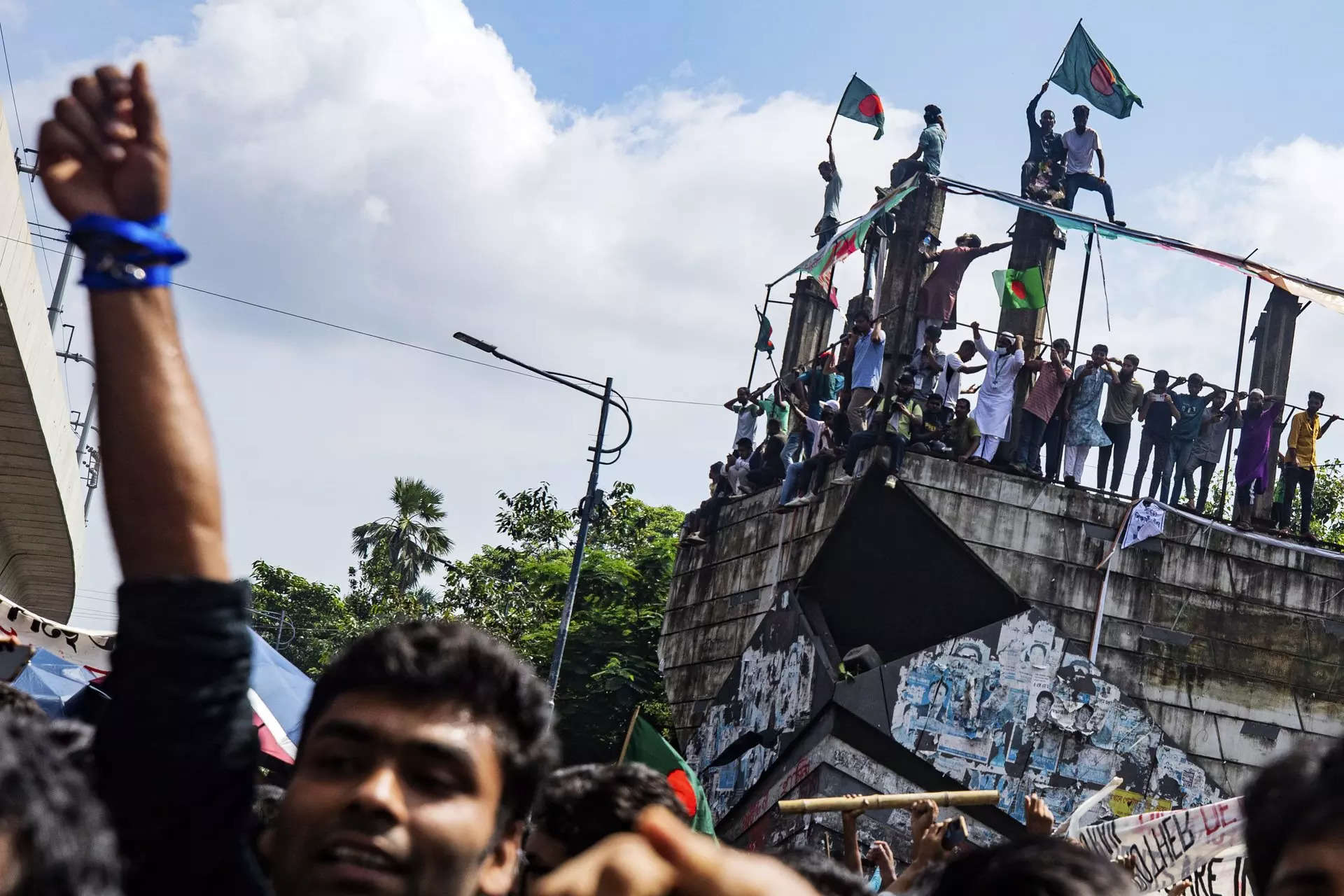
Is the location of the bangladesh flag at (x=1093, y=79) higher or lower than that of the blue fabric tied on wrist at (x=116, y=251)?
higher

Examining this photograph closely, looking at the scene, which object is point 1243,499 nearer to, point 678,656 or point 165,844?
point 678,656

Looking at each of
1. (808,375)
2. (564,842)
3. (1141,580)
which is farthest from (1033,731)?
(564,842)

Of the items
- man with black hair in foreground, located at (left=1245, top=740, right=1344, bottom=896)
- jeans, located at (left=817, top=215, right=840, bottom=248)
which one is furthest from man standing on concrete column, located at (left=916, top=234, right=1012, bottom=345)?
man with black hair in foreground, located at (left=1245, top=740, right=1344, bottom=896)

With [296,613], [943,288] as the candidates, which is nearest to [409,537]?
[296,613]

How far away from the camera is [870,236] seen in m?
20.3

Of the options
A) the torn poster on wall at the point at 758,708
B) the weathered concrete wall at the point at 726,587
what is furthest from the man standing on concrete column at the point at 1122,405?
the torn poster on wall at the point at 758,708

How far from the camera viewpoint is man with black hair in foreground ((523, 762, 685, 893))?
325cm

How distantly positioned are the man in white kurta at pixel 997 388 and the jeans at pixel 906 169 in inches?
93.6

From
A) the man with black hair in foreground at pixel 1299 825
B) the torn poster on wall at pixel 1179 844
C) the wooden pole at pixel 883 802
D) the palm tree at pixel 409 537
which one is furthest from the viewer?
the palm tree at pixel 409 537

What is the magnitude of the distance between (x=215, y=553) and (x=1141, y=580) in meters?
17.0

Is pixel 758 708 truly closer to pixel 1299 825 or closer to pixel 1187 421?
pixel 1187 421

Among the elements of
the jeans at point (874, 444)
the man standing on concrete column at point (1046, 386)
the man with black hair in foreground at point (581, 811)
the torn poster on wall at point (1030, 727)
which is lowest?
the man with black hair in foreground at point (581, 811)

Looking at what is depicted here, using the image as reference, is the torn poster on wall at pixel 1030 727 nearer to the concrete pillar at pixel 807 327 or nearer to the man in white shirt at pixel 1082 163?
the man in white shirt at pixel 1082 163

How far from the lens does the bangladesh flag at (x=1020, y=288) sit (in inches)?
717
